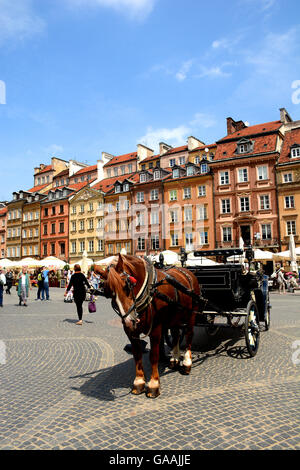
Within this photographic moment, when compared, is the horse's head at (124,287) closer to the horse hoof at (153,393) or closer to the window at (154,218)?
the horse hoof at (153,393)

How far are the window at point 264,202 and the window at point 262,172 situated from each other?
1939 millimetres

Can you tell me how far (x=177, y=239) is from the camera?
135ft

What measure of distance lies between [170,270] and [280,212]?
104ft

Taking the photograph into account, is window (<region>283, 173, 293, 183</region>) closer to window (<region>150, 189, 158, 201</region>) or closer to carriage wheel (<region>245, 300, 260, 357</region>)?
window (<region>150, 189, 158, 201</region>)

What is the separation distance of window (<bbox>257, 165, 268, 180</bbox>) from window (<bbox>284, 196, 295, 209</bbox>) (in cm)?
304

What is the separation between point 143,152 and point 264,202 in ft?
71.7

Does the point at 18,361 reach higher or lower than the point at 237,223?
lower

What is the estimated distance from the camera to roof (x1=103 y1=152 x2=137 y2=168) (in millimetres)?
52594

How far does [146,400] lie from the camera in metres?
4.37

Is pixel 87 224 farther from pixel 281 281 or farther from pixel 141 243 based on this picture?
pixel 281 281

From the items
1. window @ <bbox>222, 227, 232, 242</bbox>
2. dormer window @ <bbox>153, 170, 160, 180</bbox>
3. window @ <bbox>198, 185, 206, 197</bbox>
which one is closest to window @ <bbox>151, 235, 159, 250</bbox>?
window @ <bbox>198, 185, 206, 197</bbox>

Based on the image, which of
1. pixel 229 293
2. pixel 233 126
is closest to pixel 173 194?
pixel 233 126

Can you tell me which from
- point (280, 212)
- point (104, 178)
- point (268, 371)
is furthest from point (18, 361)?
point (104, 178)
